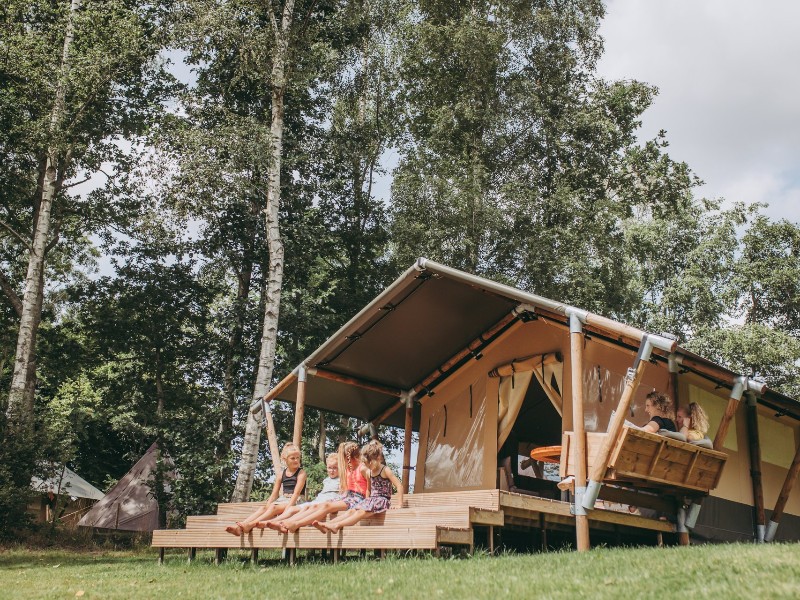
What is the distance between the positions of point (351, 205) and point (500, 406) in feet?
39.9

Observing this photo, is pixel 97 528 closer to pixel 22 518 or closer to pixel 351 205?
pixel 22 518

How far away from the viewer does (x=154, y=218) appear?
1416 centimetres

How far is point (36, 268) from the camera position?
1499 cm

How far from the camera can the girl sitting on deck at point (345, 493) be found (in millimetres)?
7125

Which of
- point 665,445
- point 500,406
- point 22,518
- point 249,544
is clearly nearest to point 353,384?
point 500,406

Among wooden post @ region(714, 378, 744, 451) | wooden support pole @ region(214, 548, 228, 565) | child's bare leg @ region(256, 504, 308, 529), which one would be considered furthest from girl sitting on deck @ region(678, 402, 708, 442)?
wooden support pole @ region(214, 548, 228, 565)

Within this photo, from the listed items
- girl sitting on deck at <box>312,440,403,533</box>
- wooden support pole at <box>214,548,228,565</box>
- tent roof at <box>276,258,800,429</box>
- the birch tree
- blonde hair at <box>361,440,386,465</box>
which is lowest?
wooden support pole at <box>214,548,228,565</box>

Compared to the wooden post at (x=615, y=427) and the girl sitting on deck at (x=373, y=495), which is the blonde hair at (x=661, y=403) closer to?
the wooden post at (x=615, y=427)

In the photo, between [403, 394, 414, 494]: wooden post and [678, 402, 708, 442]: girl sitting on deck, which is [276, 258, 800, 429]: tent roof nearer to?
[403, 394, 414, 494]: wooden post

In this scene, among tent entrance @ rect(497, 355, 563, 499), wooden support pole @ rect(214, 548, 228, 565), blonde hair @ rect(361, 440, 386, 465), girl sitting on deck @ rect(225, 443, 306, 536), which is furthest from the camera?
tent entrance @ rect(497, 355, 563, 499)

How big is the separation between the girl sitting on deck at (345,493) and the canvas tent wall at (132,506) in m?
10.9

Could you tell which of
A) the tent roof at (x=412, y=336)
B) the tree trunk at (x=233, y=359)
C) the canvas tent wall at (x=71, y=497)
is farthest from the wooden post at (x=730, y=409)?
the canvas tent wall at (x=71, y=497)

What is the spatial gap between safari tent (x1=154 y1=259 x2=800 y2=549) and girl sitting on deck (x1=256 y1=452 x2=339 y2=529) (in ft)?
0.71

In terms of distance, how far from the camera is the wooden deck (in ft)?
20.6
